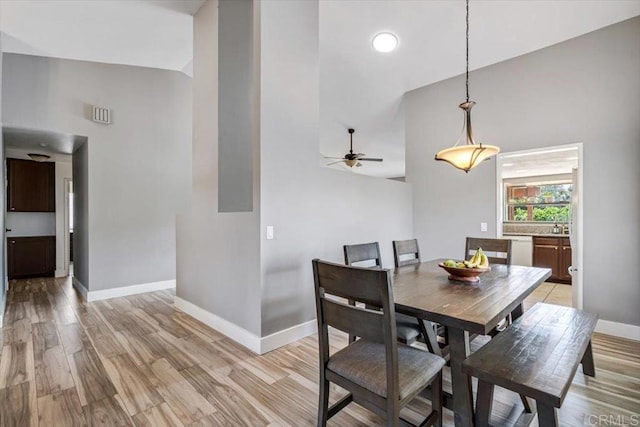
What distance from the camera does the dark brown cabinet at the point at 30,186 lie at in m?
5.59

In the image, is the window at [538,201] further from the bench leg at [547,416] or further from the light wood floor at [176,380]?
the bench leg at [547,416]

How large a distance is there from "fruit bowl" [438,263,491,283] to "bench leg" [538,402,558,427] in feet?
2.87

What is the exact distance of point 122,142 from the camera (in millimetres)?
4520

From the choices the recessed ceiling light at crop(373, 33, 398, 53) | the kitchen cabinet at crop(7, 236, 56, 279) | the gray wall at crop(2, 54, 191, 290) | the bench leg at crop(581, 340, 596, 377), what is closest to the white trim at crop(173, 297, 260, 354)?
the gray wall at crop(2, 54, 191, 290)

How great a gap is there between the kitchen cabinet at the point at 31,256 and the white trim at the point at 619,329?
858 centimetres

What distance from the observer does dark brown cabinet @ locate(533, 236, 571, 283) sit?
5.29 meters

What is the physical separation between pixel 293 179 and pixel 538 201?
573 centimetres

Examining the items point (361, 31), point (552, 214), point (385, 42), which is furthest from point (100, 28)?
point (552, 214)

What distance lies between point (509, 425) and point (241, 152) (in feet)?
10.5

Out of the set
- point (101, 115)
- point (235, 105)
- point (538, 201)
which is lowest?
point (538, 201)

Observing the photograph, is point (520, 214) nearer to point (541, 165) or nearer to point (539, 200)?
point (539, 200)

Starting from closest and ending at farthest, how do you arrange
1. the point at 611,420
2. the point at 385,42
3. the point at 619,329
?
the point at 611,420, the point at 619,329, the point at 385,42

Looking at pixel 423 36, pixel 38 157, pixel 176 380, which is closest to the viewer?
pixel 176 380

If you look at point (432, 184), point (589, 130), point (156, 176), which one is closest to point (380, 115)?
point (432, 184)
